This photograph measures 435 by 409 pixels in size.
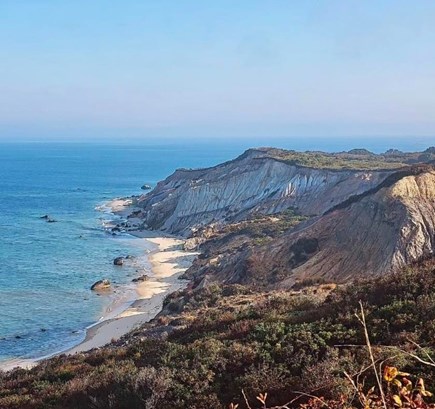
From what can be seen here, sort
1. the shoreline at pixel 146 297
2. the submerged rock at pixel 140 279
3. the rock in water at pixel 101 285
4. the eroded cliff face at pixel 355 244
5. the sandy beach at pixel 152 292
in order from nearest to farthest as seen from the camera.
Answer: the shoreline at pixel 146 297
the sandy beach at pixel 152 292
the eroded cliff face at pixel 355 244
the rock in water at pixel 101 285
the submerged rock at pixel 140 279

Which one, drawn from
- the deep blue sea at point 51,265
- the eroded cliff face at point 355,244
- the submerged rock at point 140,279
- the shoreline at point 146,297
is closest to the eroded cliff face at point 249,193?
the shoreline at point 146,297

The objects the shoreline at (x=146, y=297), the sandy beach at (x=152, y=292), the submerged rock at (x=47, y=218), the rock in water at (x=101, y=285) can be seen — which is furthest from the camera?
the submerged rock at (x=47, y=218)

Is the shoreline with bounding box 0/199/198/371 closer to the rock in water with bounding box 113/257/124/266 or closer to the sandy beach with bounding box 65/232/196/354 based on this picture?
the sandy beach with bounding box 65/232/196/354

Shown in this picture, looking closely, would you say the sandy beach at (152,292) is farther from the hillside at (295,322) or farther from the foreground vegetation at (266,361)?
the foreground vegetation at (266,361)

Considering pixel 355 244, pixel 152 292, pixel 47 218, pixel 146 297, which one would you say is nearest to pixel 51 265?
pixel 152 292

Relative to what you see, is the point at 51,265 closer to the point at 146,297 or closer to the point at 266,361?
the point at 146,297

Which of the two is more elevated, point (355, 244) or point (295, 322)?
point (295, 322)
